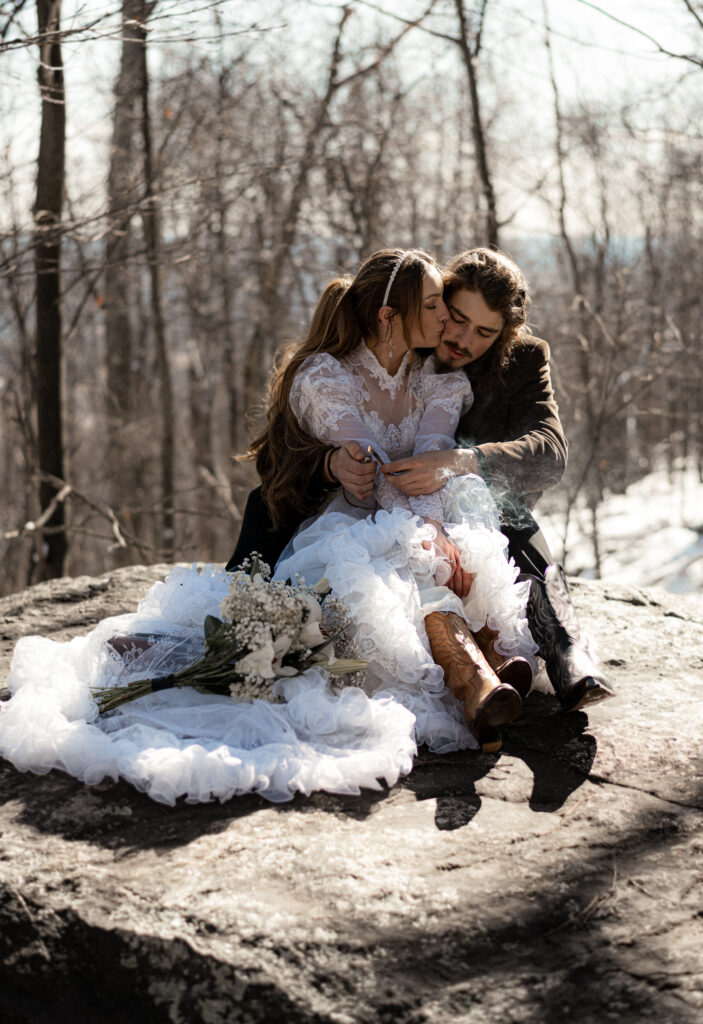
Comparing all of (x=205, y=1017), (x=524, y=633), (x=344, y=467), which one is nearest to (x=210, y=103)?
(x=344, y=467)

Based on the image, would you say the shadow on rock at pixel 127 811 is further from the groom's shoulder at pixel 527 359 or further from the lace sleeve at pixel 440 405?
the groom's shoulder at pixel 527 359

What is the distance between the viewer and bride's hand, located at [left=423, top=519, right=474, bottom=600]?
3279 mm

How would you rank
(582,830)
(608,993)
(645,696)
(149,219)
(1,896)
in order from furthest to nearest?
1. (149,219)
2. (645,696)
3. (582,830)
4. (1,896)
5. (608,993)

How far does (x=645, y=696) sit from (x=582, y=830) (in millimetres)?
1237

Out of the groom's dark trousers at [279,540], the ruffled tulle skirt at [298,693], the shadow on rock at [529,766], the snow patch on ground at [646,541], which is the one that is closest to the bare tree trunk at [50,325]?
the groom's dark trousers at [279,540]

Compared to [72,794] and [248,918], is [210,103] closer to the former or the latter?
[72,794]

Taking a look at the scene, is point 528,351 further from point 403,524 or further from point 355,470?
point 403,524

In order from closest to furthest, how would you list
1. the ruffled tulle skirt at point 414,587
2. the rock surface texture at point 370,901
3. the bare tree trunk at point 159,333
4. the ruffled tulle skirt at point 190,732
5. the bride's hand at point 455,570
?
the rock surface texture at point 370,901 → the ruffled tulle skirt at point 190,732 → the ruffled tulle skirt at point 414,587 → the bride's hand at point 455,570 → the bare tree trunk at point 159,333

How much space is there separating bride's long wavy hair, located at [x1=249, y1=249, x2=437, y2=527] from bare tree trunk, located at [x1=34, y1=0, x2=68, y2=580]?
247 centimetres

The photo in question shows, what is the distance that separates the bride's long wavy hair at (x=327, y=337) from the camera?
12.1ft

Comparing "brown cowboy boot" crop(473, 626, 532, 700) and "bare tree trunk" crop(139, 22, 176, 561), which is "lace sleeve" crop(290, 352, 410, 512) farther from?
"bare tree trunk" crop(139, 22, 176, 561)

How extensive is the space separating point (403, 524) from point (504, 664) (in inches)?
24.0

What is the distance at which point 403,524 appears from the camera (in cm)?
328

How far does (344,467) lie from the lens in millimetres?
3551
